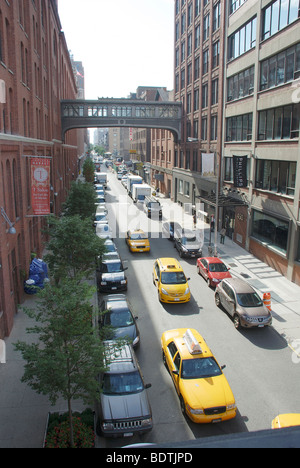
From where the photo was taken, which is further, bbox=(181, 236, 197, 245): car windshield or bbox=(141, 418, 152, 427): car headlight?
bbox=(181, 236, 197, 245): car windshield

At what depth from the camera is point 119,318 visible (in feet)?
50.2

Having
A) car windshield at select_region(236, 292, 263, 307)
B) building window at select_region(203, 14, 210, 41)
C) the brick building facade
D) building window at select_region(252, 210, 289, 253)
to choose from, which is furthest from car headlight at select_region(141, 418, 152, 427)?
building window at select_region(203, 14, 210, 41)

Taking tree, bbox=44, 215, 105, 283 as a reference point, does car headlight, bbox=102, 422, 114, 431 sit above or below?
below

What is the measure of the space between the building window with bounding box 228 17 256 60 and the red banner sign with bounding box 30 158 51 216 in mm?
18825

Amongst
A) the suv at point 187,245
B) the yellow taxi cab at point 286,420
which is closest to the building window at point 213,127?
the suv at point 187,245

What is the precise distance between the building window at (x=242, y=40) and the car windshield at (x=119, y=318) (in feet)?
75.2

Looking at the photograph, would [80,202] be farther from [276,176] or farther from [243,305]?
[243,305]

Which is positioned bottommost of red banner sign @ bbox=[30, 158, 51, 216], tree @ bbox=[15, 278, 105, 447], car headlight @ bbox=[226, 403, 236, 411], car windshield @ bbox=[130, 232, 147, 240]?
car headlight @ bbox=[226, 403, 236, 411]

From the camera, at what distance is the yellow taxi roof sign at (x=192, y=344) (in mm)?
12352

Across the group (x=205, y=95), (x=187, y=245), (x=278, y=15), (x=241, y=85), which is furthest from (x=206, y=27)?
(x=187, y=245)

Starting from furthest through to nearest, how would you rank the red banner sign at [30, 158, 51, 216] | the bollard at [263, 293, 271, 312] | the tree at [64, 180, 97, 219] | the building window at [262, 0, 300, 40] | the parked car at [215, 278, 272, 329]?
the tree at [64, 180, 97, 219], the building window at [262, 0, 300, 40], the red banner sign at [30, 158, 51, 216], the bollard at [263, 293, 271, 312], the parked car at [215, 278, 272, 329]

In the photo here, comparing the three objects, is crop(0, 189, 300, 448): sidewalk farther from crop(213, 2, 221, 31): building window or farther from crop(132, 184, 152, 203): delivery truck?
crop(132, 184, 152, 203): delivery truck

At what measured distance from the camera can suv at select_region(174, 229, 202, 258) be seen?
2817 centimetres

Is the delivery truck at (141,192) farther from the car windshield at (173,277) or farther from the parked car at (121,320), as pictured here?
the parked car at (121,320)
